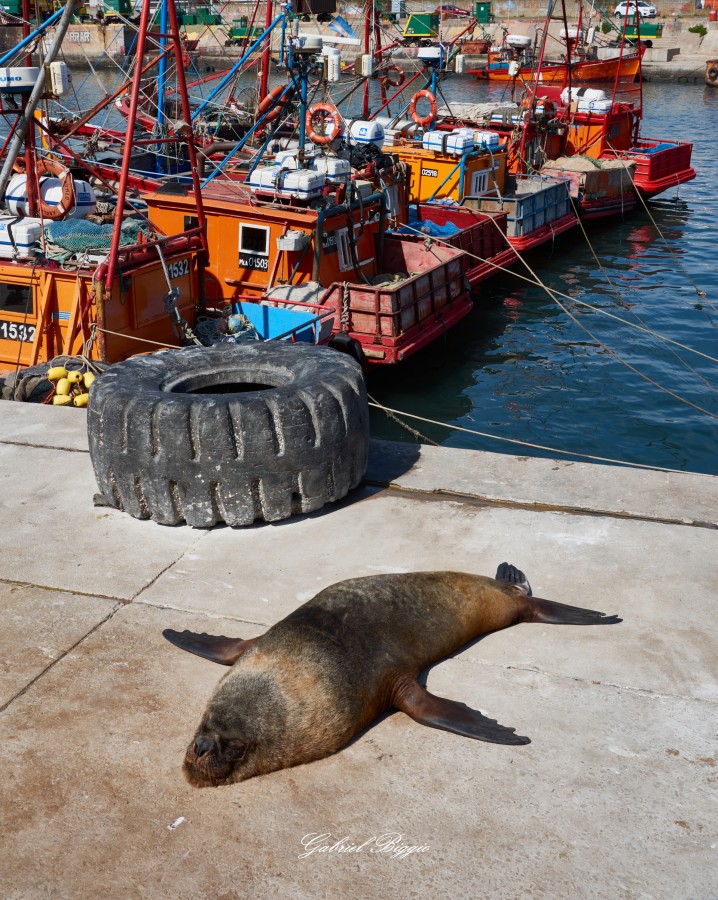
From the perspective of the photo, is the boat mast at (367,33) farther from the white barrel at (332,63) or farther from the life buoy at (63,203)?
the life buoy at (63,203)

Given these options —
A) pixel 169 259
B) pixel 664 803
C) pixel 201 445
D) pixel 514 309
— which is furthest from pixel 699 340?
pixel 664 803

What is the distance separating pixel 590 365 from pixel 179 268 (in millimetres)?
8022

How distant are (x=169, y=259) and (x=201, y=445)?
24.2 feet

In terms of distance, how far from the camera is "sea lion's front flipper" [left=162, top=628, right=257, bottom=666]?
4.77m

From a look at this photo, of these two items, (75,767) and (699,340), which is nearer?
(75,767)

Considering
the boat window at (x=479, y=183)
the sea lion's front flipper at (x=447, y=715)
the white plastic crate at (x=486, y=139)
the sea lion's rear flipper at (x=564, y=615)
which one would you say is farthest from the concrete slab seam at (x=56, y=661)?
the white plastic crate at (x=486, y=139)

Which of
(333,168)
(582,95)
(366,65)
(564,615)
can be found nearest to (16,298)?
(333,168)

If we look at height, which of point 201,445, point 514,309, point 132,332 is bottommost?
point 514,309

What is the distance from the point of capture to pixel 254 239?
15.4 meters

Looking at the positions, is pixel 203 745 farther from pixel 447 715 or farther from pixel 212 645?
pixel 447 715

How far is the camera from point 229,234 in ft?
50.8

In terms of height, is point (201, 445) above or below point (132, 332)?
above

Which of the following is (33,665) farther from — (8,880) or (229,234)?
(229,234)

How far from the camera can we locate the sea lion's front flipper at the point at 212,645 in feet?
15.7
